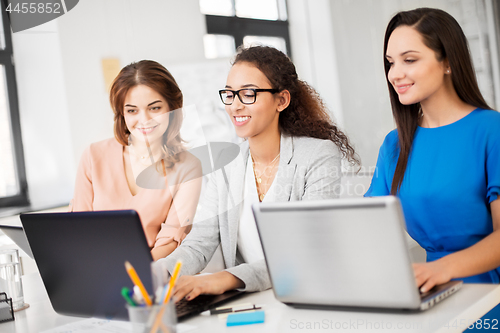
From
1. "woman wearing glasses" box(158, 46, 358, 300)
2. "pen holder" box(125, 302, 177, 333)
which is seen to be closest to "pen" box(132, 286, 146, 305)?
"pen holder" box(125, 302, 177, 333)

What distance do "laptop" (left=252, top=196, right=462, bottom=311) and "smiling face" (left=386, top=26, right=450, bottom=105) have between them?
23.2 inches

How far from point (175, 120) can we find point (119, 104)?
0.26 meters

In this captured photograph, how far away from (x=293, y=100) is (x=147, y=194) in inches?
28.0

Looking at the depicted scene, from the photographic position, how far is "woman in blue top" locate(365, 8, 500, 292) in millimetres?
1265

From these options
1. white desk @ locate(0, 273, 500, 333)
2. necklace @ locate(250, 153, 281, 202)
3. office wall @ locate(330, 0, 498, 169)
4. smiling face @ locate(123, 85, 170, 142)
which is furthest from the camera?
office wall @ locate(330, 0, 498, 169)

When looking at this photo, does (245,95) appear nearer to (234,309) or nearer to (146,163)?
(146,163)

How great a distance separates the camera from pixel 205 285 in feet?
3.43

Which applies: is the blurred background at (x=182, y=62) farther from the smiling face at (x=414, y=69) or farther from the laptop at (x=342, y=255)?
the laptop at (x=342, y=255)

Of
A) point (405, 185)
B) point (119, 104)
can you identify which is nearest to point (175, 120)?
point (119, 104)

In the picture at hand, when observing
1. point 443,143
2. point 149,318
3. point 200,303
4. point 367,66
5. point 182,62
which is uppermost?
point 182,62

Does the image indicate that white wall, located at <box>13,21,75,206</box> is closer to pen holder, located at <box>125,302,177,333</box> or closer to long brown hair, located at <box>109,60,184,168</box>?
long brown hair, located at <box>109,60,184,168</box>

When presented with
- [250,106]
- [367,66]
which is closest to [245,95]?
[250,106]

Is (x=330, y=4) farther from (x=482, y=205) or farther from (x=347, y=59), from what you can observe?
(x=482, y=205)

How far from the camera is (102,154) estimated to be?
6.98 ft
